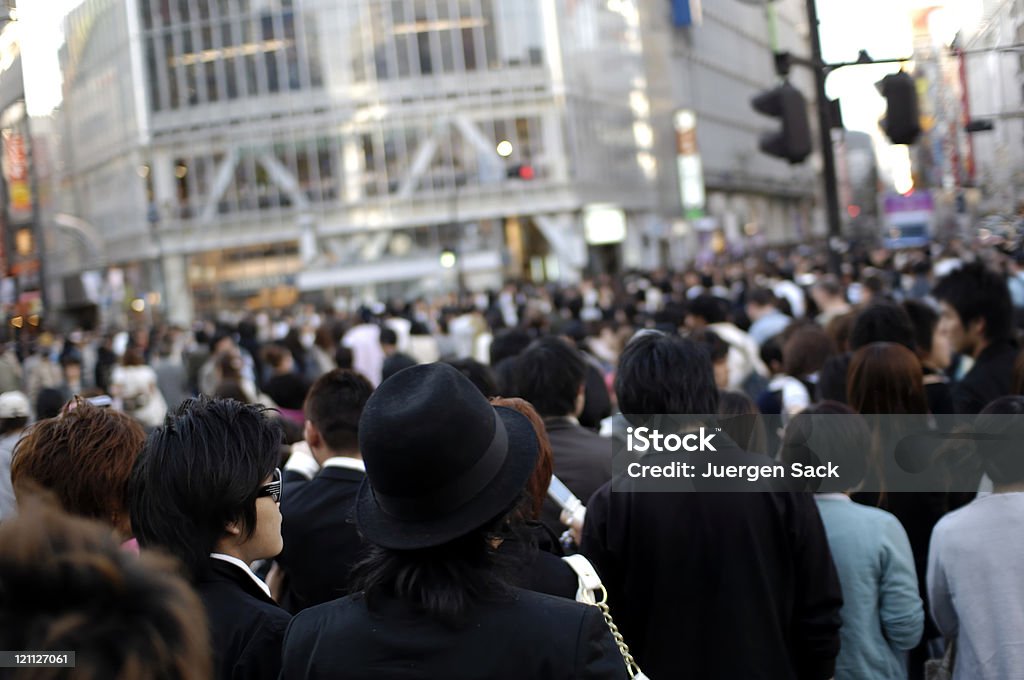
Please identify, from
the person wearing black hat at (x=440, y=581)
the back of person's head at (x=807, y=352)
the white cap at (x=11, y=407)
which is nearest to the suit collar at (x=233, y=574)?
the person wearing black hat at (x=440, y=581)

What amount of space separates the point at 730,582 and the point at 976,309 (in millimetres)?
3706

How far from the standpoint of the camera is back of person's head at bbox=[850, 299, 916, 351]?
20.3ft

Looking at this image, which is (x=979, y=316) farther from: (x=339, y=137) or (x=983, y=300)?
(x=339, y=137)

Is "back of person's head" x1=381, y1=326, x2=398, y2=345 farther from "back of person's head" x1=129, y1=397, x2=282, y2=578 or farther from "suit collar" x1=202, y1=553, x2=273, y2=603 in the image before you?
"suit collar" x1=202, y1=553, x2=273, y2=603

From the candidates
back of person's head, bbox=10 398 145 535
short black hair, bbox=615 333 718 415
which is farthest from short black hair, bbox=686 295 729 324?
back of person's head, bbox=10 398 145 535

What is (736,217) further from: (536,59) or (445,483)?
(445,483)

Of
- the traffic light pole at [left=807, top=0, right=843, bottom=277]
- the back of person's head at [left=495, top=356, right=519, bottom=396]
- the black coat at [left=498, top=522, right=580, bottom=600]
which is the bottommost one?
the black coat at [left=498, top=522, right=580, bottom=600]

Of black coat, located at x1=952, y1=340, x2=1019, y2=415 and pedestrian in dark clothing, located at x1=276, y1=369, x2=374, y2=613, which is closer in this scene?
pedestrian in dark clothing, located at x1=276, y1=369, x2=374, y2=613

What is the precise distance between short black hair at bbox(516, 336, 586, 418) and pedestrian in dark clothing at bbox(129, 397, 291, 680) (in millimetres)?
2007

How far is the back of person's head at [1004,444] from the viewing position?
11.2 feet

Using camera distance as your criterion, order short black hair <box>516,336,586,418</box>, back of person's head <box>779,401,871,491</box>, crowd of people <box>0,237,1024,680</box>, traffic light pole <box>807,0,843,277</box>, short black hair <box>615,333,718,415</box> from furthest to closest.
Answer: traffic light pole <box>807,0,843,277</box> < short black hair <box>516,336,586,418</box> < back of person's head <box>779,401,871,491</box> < short black hair <box>615,333,718,415</box> < crowd of people <box>0,237,1024,680</box>

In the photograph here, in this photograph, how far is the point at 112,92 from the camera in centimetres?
6050

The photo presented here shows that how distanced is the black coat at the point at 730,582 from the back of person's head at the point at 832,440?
20.3 inches

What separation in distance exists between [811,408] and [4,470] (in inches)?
139
